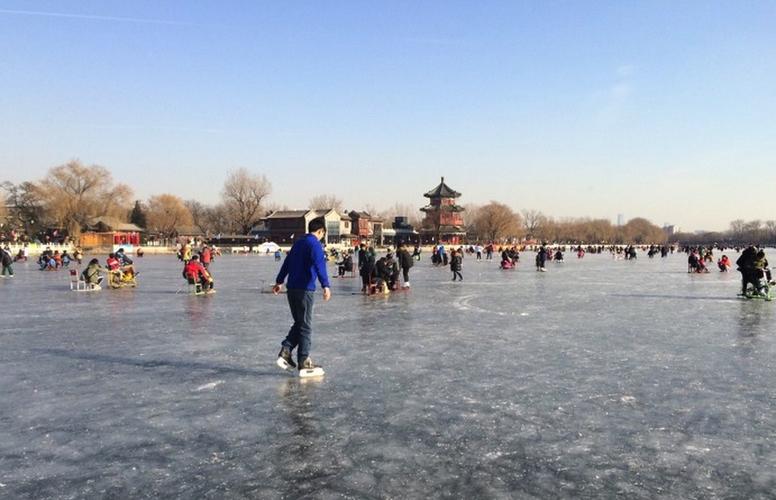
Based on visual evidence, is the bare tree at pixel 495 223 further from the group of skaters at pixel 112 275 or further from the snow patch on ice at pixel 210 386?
the snow patch on ice at pixel 210 386

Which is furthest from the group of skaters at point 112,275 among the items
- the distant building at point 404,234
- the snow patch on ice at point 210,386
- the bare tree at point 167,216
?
the bare tree at point 167,216

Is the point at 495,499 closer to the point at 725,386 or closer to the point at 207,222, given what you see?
the point at 725,386

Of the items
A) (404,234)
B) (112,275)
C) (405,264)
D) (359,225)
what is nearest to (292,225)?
(359,225)

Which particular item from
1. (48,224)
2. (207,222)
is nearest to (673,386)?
(48,224)

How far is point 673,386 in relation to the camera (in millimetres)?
5801

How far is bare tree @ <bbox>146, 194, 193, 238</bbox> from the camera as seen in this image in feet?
329

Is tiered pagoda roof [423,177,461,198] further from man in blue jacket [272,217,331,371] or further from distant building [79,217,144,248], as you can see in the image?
man in blue jacket [272,217,331,371]

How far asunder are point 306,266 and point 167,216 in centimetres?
10185

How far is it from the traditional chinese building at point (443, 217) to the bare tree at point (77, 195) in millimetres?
47670

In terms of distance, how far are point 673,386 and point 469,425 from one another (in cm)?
256

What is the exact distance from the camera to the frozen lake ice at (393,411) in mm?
3521

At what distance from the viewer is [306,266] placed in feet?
20.1

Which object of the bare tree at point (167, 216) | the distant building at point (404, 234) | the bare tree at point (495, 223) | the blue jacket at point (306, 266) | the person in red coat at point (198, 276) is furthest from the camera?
the bare tree at point (495, 223)

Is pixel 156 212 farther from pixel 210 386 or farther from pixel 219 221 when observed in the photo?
pixel 210 386
